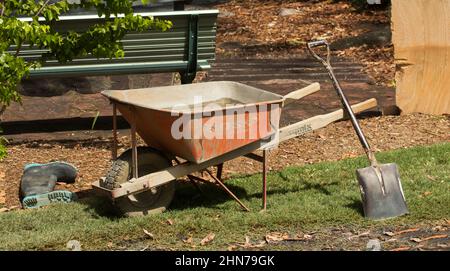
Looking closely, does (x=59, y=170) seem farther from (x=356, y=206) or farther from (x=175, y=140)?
(x=356, y=206)

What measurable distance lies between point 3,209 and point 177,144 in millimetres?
1645

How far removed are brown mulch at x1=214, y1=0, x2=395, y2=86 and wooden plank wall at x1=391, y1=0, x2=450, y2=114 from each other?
1.55 m

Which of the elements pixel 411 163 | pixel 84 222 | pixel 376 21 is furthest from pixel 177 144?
pixel 376 21

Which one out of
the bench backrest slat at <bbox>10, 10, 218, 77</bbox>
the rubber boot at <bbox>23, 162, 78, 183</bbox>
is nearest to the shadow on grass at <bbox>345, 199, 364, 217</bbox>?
the rubber boot at <bbox>23, 162, 78, 183</bbox>

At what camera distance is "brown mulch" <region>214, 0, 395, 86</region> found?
42.2 ft

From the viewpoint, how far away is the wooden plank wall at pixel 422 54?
9.59m

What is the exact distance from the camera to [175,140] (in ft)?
22.8

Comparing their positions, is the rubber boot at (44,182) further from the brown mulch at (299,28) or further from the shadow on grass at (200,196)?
the brown mulch at (299,28)

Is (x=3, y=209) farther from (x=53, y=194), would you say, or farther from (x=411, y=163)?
(x=411, y=163)

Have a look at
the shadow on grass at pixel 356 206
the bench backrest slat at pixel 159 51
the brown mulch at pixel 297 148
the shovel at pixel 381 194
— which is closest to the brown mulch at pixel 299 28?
the brown mulch at pixel 297 148

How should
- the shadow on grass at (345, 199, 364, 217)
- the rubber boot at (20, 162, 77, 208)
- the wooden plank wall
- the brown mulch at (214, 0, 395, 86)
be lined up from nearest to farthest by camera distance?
the shadow on grass at (345, 199, 364, 217)
the rubber boot at (20, 162, 77, 208)
the wooden plank wall
the brown mulch at (214, 0, 395, 86)

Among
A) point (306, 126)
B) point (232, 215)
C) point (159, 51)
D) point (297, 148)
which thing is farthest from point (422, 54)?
point (232, 215)

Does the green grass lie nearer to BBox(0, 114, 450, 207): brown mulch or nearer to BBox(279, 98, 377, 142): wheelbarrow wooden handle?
BBox(279, 98, 377, 142): wheelbarrow wooden handle

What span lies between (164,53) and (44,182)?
2.44m
